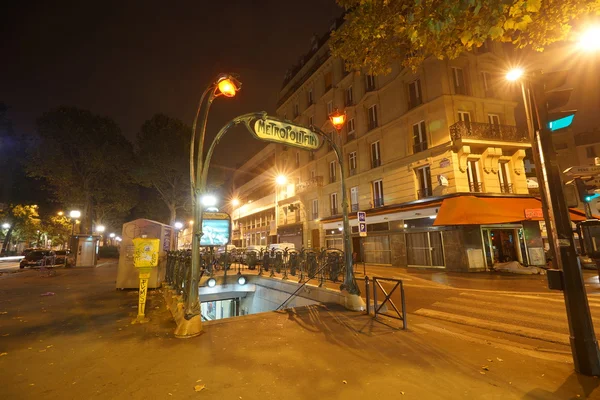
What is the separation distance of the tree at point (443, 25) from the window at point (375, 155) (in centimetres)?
1455

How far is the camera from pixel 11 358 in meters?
4.11

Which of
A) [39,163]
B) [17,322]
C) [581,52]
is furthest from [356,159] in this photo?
[39,163]

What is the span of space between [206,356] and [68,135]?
92.3ft

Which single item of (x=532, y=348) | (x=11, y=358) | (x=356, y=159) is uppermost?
(x=356, y=159)

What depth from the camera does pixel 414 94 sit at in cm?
1867

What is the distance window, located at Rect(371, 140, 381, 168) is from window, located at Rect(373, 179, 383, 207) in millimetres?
1362

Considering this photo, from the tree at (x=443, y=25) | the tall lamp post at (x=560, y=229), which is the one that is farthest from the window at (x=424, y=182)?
the tall lamp post at (x=560, y=229)

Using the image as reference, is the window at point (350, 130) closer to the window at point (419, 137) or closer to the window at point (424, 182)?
the window at point (419, 137)

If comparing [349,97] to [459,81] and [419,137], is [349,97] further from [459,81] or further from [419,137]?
[459,81]

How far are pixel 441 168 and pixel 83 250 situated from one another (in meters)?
27.5

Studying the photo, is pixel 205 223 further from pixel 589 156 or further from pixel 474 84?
pixel 589 156

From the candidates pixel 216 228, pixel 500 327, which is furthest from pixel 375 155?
pixel 500 327

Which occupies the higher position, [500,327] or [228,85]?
[228,85]

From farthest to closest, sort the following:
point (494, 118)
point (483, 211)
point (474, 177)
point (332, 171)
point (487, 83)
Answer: point (332, 171) < point (487, 83) < point (494, 118) < point (474, 177) < point (483, 211)
